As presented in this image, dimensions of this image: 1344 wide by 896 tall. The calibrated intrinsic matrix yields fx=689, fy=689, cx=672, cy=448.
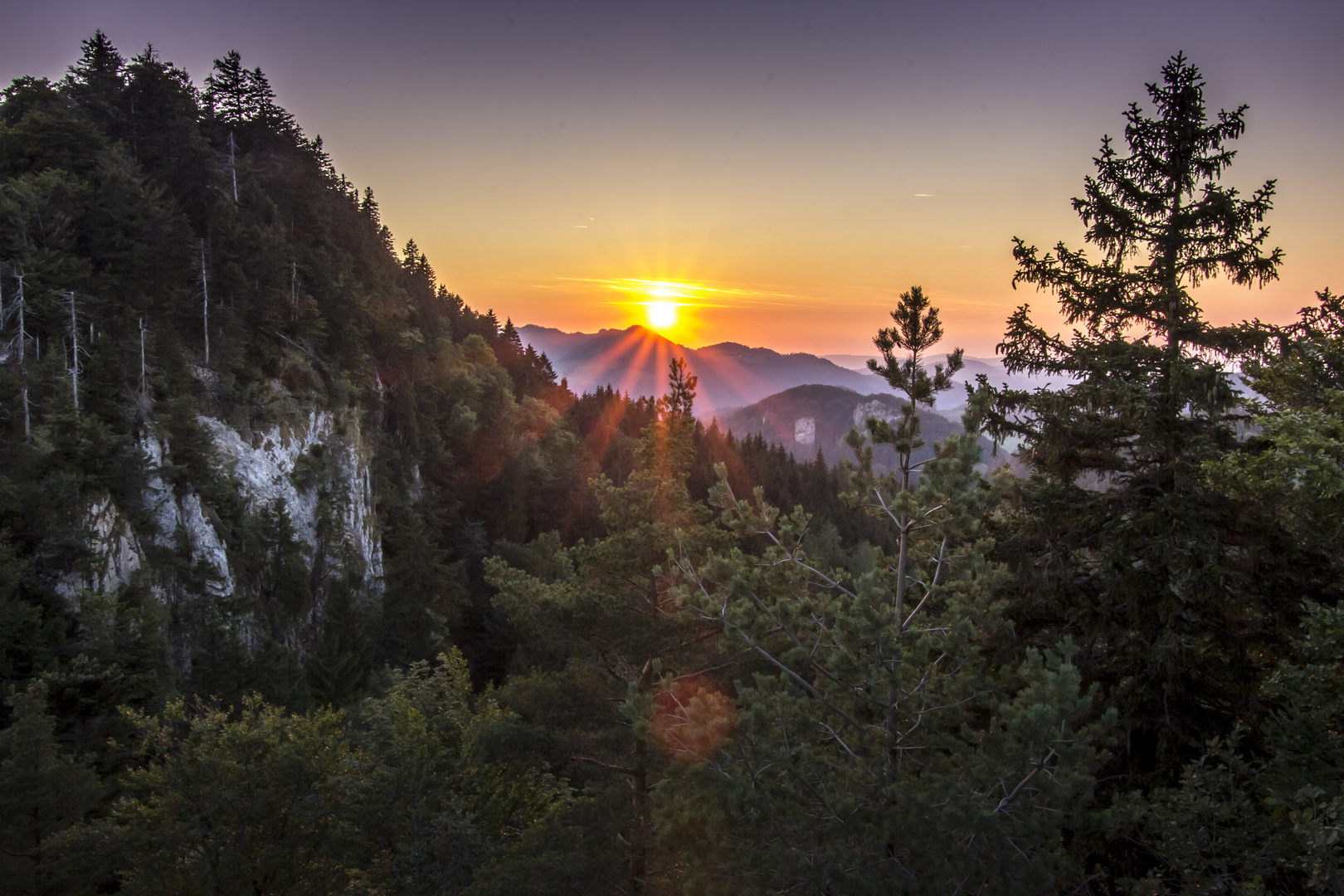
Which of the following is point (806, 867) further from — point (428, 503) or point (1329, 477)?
point (428, 503)

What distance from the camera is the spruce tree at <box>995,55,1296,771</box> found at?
9203 mm

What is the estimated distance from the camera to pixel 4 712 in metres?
20.1

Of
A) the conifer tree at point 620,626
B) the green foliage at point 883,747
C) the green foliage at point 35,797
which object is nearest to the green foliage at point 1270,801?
the green foliage at point 883,747

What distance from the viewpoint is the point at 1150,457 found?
1052cm

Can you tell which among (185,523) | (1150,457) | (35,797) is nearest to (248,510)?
(185,523)

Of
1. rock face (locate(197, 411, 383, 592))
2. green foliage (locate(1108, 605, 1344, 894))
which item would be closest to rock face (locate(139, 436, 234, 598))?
rock face (locate(197, 411, 383, 592))

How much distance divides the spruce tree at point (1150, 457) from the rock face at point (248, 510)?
29948 mm

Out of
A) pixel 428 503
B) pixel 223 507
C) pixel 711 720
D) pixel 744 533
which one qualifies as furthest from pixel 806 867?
pixel 428 503

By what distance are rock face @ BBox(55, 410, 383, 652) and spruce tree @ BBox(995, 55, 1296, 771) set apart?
98.3ft

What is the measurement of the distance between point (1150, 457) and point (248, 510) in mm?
36865

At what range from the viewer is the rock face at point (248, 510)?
26297 mm

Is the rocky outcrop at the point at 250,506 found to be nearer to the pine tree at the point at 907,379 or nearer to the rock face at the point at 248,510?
the rock face at the point at 248,510

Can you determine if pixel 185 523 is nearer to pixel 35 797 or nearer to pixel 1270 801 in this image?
pixel 35 797

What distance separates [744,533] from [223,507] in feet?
106
